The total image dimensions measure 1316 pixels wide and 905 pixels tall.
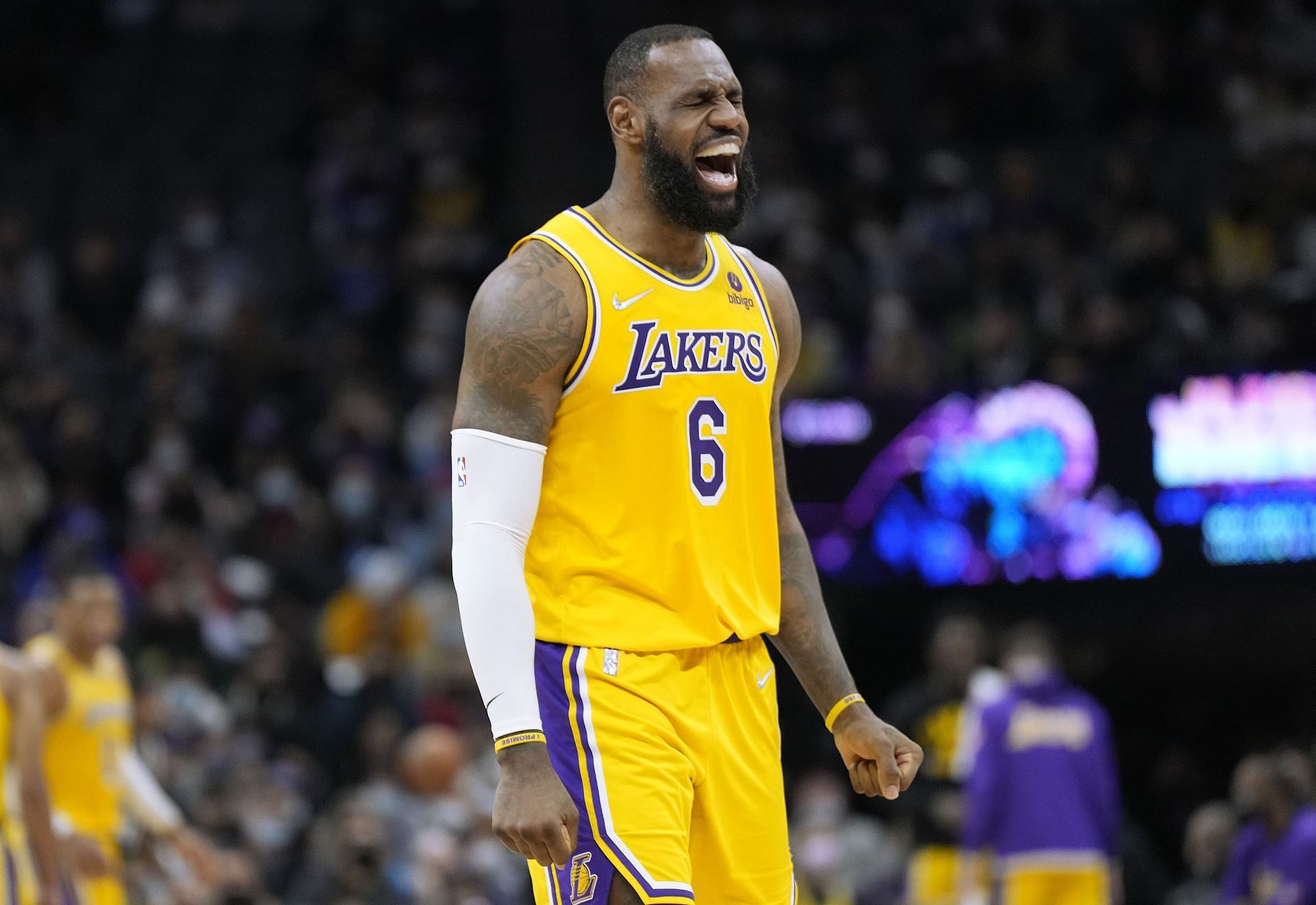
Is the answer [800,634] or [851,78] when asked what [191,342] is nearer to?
[851,78]

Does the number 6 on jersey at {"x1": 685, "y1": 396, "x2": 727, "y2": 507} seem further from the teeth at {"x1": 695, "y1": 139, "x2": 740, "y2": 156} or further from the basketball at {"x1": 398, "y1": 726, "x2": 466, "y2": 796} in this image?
the basketball at {"x1": 398, "y1": 726, "x2": 466, "y2": 796}

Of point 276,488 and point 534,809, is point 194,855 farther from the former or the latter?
point 276,488

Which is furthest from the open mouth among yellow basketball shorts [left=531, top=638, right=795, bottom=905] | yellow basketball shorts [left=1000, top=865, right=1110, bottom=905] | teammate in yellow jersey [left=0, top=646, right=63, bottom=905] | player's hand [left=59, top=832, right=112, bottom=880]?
yellow basketball shorts [left=1000, top=865, right=1110, bottom=905]

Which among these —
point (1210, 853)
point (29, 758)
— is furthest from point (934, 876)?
point (29, 758)

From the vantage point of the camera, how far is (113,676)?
28.5 feet

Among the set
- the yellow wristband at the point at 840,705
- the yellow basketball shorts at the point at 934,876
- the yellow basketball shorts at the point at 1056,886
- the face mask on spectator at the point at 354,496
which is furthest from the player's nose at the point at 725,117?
the face mask on spectator at the point at 354,496

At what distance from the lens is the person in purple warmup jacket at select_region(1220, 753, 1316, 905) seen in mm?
8516

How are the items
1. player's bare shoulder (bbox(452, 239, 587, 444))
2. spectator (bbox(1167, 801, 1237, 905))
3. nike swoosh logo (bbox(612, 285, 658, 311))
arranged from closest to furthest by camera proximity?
player's bare shoulder (bbox(452, 239, 587, 444)) < nike swoosh logo (bbox(612, 285, 658, 311)) < spectator (bbox(1167, 801, 1237, 905))

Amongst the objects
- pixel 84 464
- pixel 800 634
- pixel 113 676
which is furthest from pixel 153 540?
pixel 800 634

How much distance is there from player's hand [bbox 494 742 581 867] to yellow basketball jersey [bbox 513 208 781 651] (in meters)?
0.32

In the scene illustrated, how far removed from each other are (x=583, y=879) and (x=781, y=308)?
4.55 feet

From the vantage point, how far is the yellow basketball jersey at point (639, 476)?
3949 mm

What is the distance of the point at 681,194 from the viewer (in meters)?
4.07

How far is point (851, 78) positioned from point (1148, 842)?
6790mm
